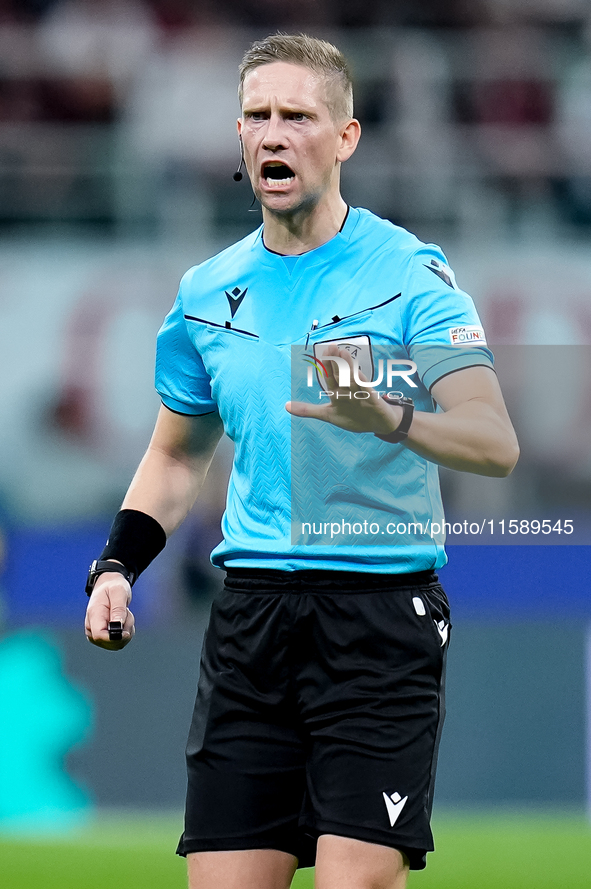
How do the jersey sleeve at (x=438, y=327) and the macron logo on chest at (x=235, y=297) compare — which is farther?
the macron logo on chest at (x=235, y=297)

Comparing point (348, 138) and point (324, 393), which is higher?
point (348, 138)

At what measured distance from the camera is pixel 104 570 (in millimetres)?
2760

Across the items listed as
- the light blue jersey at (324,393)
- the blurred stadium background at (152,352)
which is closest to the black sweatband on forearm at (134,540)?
the light blue jersey at (324,393)

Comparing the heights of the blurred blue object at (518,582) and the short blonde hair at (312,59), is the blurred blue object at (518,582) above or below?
below

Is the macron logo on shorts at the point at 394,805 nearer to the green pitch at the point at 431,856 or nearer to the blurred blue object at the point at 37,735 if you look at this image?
the green pitch at the point at 431,856

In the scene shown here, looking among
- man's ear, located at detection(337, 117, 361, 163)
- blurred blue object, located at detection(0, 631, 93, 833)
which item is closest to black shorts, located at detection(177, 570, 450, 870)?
man's ear, located at detection(337, 117, 361, 163)

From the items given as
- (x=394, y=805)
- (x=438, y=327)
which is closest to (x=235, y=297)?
(x=438, y=327)

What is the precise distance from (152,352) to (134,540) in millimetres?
5507

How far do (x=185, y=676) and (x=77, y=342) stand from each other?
2.69m

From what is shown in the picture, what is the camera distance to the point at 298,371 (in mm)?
2641

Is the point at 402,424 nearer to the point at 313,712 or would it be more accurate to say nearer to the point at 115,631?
the point at 313,712

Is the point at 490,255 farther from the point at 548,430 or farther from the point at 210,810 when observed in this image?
the point at 210,810

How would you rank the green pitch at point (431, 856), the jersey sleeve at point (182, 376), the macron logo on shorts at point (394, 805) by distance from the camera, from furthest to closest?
1. the green pitch at point (431, 856)
2. the jersey sleeve at point (182, 376)
3. the macron logo on shorts at point (394, 805)

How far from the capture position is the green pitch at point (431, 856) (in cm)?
566
